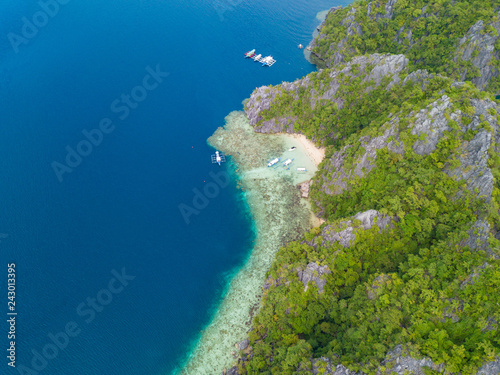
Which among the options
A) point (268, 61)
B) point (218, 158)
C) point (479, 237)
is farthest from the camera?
point (268, 61)

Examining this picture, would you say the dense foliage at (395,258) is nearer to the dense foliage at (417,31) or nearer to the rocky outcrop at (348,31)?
the dense foliage at (417,31)

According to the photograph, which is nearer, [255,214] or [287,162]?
[255,214]

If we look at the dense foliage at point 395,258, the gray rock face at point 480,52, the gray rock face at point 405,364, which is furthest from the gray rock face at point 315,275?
the gray rock face at point 480,52

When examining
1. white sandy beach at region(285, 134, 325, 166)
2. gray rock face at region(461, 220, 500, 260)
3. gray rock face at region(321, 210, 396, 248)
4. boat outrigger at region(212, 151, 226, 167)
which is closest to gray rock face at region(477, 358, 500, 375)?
gray rock face at region(461, 220, 500, 260)

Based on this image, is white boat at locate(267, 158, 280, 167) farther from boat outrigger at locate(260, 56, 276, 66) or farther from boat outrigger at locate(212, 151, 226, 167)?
boat outrigger at locate(260, 56, 276, 66)

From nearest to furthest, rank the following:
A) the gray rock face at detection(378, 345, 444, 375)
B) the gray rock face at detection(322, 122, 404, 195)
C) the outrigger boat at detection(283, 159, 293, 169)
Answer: the gray rock face at detection(378, 345, 444, 375) → the gray rock face at detection(322, 122, 404, 195) → the outrigger boat at detection(283, 159, 293, 169)

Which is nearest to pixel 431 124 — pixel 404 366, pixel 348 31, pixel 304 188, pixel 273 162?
pixel 304 188

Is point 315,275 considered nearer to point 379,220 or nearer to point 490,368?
point 379,220

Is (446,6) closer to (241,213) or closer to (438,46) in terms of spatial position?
(438,46)
